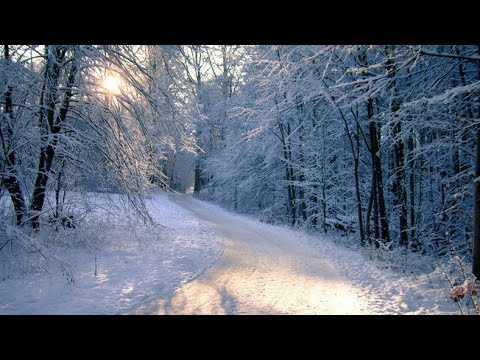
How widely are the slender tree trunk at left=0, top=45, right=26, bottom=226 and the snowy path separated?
3793mm

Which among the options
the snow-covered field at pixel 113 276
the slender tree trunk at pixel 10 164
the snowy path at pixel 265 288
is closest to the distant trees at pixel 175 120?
the slender tree trunk at pixel 10 164

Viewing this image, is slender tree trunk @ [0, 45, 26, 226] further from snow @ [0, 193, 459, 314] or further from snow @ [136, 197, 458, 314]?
snow @ [136, 197, 458, 314]

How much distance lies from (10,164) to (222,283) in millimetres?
5178

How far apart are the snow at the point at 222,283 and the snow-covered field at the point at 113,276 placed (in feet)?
0.06

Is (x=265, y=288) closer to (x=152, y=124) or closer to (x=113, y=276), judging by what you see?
(x=113, y=276)

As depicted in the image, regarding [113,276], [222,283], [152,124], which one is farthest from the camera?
[152,124]

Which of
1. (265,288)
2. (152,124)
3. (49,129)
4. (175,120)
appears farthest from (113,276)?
(152,124)

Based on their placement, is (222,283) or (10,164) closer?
(10,164)

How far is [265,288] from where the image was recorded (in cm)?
620

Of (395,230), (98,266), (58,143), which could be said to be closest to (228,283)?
(98,266)

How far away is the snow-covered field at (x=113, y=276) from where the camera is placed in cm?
506

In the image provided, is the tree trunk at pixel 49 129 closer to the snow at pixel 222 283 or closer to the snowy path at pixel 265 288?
the snow at pixel 222 283

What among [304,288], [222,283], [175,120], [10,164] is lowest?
[304,288]
